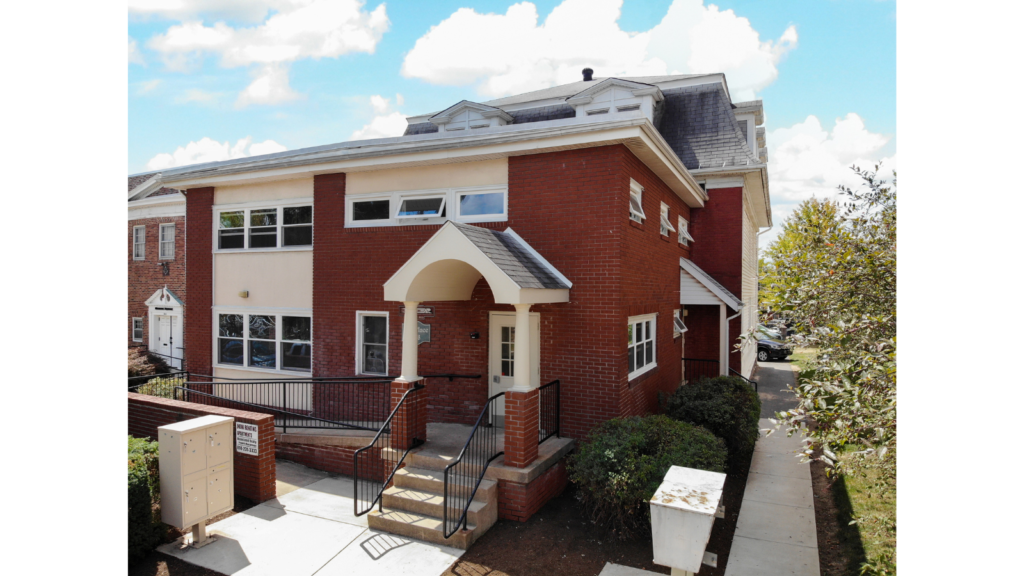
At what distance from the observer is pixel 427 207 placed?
10547 millimetres

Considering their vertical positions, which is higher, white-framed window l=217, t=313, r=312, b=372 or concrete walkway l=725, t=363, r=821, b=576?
white-framed window l=217, t=313, r=312, b=372

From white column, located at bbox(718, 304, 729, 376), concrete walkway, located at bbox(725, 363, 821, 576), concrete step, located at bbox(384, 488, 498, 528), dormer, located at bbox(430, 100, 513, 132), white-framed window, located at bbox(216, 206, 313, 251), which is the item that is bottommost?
concrete walkway, located at bbox(725, 363, 821, 576)

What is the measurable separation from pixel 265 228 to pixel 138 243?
12228 mm

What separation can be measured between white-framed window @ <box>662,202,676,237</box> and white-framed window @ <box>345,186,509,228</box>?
429cm

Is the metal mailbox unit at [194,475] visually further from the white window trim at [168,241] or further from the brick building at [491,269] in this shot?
the white window trim at [168,241]

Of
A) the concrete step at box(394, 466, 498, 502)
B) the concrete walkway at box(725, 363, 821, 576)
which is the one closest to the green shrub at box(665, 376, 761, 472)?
the concrete walkway at box(725, 363, 821, 576)

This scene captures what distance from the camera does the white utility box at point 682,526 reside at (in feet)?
16.3

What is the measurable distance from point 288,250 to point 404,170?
10.9 feet

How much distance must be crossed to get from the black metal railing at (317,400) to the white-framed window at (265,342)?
1.54 ft

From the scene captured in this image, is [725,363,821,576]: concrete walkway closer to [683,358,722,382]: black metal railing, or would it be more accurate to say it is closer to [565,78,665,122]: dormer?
[683,358,722,382]: black metal railing

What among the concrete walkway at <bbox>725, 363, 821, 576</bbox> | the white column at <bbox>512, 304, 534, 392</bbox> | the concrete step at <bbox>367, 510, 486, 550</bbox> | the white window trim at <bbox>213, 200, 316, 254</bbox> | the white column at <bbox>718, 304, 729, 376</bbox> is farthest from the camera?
the white column at <bbox>718, 304, 729, 376</bbox>

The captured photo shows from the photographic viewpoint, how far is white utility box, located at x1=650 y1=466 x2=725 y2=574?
195 inches

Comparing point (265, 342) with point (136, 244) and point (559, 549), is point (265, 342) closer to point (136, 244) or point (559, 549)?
point (559, 549)

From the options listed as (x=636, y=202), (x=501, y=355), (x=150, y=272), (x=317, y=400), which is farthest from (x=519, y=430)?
(x=150, y=272)
